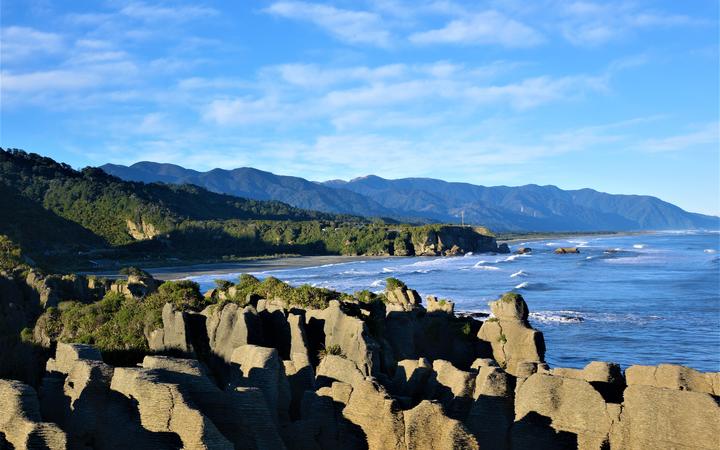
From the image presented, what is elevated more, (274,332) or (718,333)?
(274,332)

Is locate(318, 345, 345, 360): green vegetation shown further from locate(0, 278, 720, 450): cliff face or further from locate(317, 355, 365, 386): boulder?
locate(317, 355, 365, 386): boulder

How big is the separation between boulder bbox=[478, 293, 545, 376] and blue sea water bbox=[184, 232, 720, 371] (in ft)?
33.9

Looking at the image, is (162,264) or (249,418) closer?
(249,418)

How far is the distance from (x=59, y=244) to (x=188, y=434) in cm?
10437

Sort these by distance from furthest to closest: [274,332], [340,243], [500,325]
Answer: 1. [340,243]
2. [500,325]
3. [274,332]

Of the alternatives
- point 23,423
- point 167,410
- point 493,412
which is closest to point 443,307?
point 493,412

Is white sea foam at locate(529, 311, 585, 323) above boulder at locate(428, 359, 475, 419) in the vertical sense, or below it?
below

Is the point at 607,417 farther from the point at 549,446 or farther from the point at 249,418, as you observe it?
the point at 249,418

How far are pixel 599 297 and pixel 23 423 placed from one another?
7211 cm

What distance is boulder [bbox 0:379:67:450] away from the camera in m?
12.3

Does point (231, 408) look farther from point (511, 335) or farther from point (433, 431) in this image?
point (511, 335)

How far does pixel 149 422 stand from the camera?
44.2ft

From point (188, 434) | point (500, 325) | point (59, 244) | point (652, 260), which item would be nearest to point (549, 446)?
point (188, 434)

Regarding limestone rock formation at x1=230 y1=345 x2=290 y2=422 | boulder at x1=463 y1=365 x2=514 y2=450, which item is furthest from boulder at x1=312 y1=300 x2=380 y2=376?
boulder at x1=463 y1=365 x2=514 y2=450
